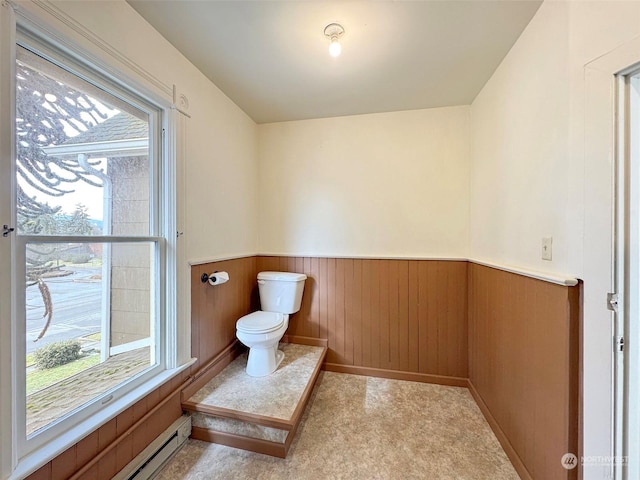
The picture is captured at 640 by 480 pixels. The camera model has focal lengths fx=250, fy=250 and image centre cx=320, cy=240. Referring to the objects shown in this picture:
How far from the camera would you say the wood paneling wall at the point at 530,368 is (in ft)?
3.35

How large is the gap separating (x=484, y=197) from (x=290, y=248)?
1.68m

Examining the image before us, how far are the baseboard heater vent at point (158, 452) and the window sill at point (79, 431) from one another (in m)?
0.29

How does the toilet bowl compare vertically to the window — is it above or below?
below

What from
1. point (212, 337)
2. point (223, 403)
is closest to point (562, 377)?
point (223, 403)

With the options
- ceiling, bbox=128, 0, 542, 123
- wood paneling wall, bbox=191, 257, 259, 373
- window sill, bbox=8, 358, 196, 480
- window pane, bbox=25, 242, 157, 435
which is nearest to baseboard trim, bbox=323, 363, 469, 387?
wood paneling wall, bbox=191, 257, 259, 373

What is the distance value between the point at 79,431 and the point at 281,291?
141 centimetres

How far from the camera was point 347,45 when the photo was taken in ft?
4.80

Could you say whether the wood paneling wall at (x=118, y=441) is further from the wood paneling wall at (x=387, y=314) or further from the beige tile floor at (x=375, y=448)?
the wood paneling wall at (x=387, y=314)

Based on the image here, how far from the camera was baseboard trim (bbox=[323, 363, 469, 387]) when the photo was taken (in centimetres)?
211

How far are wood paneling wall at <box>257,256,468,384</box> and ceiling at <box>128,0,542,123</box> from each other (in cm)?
139

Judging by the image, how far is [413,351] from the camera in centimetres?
218

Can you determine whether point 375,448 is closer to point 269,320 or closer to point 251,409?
point 251,409

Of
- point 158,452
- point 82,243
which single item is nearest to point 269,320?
point 158,452

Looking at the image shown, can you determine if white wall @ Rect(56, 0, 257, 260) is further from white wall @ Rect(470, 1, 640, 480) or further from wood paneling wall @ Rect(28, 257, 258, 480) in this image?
white wall @ Rect(470, 1, 640, 480)
